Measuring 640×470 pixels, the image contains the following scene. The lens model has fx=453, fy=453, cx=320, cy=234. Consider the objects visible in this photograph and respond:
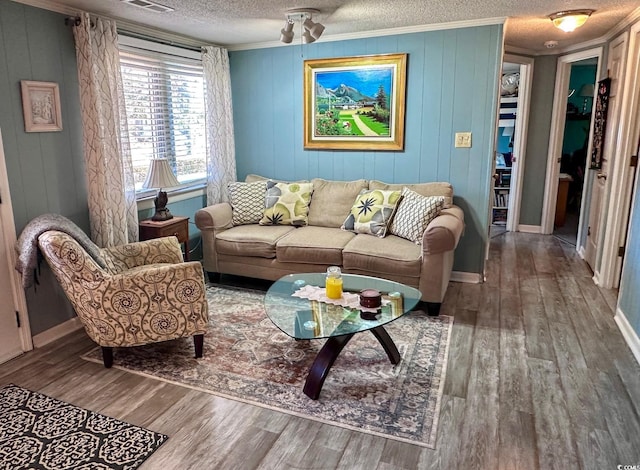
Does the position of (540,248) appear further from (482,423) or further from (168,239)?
(168,239)

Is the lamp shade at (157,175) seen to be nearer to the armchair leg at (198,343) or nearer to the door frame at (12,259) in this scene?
the door frame at (12,259)

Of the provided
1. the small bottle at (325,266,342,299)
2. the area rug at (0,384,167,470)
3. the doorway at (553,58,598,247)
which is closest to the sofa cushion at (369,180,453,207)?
the small bottle at (325,266,342,299)

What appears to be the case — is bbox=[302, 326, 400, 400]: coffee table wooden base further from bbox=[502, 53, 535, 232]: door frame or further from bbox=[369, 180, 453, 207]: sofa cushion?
bbox=[502, 53, 535, 232]: door frame

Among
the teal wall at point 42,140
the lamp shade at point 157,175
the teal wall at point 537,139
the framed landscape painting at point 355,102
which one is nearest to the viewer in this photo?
the teal wall at point 42,140

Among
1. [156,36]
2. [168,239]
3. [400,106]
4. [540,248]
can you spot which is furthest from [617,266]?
[156,36]

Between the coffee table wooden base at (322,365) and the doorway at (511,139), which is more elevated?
the doorway at (511,139)

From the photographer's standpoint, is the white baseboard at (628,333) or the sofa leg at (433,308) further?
the sofa leg at (433,308)

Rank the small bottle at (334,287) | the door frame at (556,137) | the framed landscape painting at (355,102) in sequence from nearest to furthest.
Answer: the small bottle at (334,287), the framed landscape painting at (355,102), the door frame at (556,137)

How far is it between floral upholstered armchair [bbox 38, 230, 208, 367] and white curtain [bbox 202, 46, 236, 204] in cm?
196

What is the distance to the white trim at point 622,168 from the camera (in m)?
3.65

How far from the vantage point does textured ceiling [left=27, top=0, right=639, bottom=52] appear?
3092 mm

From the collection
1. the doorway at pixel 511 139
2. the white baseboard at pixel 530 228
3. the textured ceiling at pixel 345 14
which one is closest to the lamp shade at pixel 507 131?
the doorway at pixel 511 139

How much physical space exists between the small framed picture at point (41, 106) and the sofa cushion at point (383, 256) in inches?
86.8

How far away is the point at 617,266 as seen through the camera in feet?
12.7
